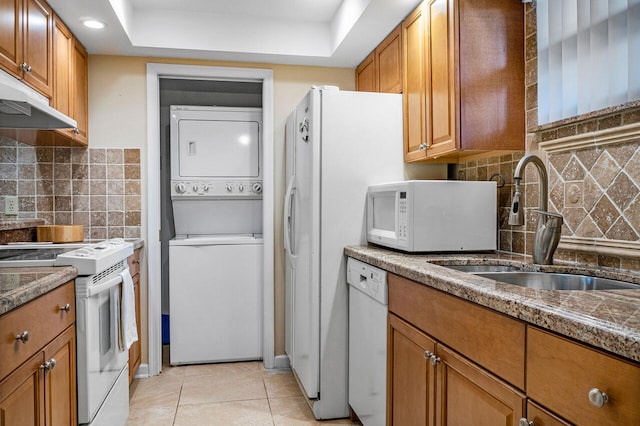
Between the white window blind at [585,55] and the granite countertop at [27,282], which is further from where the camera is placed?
the white window blind at [585,55]

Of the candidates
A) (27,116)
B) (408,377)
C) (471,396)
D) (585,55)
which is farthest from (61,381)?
(585,55)

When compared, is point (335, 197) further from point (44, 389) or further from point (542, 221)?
point (44, 389)

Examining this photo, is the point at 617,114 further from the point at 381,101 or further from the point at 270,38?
the point at 270,38

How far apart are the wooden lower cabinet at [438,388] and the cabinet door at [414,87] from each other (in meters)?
0.99

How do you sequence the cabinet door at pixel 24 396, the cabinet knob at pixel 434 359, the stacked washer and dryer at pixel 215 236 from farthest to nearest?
the stacked washer and dryer at pixel 215 236
the cabinet knob at pixel 434 359
the cabinet door at pixel 24 396

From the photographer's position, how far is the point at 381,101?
8.44ft

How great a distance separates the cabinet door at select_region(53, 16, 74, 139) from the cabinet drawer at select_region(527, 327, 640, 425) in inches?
98.7

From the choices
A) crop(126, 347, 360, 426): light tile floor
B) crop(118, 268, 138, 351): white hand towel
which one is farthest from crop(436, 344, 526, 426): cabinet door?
crop(118, 268, 138, 351): white hand towel

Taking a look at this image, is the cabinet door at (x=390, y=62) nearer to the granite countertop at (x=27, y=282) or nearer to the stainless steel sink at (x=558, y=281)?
the stainless steel sink at (x=558, y=281)

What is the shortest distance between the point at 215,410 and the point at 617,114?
240 cm

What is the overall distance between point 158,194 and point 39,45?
1182 mm

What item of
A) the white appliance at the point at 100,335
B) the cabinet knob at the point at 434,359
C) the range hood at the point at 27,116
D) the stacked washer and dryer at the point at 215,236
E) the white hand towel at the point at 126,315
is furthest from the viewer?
the stacked washer and dryer at the point at 215,236

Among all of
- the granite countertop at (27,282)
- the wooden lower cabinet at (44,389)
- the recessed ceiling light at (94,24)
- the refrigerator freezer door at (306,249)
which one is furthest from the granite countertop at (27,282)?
the recessed ceiling light at (94,24)

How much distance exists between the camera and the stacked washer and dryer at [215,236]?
3.33 metres
